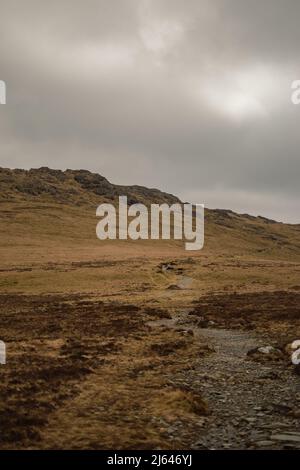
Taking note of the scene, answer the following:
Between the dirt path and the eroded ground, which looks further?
the eroded ground

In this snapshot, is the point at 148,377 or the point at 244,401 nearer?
the point at 244,401

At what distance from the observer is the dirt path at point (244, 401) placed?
14133 mm

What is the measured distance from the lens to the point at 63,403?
1759cm

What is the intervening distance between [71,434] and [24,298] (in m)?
56.2

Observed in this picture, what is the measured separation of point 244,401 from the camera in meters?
18.5

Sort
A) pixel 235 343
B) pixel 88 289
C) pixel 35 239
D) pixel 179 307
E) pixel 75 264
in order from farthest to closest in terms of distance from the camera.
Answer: pixel 35 239
pixel 75 264
pixel 88 289
pixel 179 307
pixel 235 343

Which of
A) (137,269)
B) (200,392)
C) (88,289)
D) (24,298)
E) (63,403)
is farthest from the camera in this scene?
(137,269)

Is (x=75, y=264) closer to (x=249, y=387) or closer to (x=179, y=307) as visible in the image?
(x=179, y=307)

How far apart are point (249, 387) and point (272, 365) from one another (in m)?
5.00

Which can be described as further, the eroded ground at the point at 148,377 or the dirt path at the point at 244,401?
the eroded ground at the point at 148,377

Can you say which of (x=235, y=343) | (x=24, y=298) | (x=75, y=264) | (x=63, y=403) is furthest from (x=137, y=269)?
(x=63, y=403)

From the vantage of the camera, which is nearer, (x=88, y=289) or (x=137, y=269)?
(x=88, y=289)

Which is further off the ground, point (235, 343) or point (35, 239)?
point (35, 239)

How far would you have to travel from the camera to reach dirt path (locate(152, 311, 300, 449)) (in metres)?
14.1
